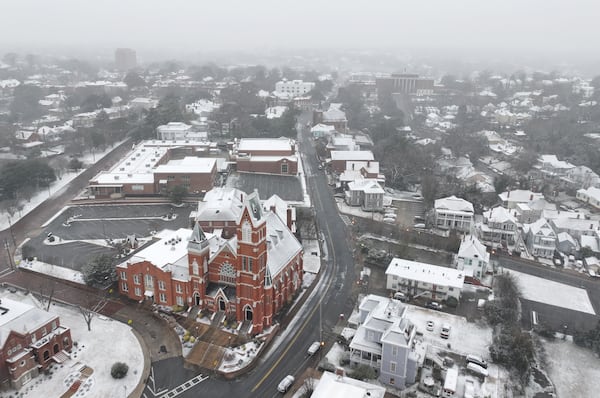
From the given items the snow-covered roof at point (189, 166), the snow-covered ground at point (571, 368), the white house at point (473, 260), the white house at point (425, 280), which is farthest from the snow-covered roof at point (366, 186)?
the snow-covered ground at point (571, 368)

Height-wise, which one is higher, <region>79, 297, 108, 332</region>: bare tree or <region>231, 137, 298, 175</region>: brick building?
<region>231, 137, 298, 175</region>: brick building

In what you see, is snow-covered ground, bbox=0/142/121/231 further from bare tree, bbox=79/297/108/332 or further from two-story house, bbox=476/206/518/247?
two-story house, bbox=476/206/518/247

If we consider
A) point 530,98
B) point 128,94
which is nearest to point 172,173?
point 128,94

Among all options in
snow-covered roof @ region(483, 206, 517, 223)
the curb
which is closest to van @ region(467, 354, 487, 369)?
the curb

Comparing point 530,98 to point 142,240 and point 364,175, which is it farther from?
point 142,240

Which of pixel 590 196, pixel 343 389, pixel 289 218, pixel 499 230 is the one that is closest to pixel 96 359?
→ pixel 343 389
